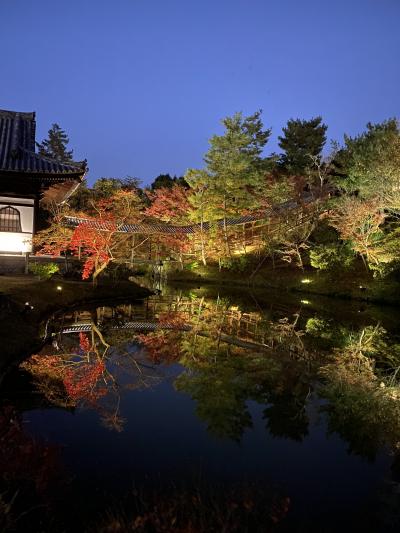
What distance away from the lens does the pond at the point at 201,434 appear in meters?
4.04

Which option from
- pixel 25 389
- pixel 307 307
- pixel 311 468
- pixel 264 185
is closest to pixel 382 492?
pixel 311 468

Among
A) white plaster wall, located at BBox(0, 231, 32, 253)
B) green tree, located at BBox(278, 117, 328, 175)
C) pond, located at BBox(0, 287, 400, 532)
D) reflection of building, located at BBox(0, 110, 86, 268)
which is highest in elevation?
green tree, located at BBox(278, 117, 328, 175)

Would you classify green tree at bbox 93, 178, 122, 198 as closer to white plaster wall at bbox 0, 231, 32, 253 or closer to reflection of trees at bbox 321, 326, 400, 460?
white plaster wall at bbox 0, 231, 32, 253

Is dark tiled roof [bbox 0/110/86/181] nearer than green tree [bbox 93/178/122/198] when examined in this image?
Yes

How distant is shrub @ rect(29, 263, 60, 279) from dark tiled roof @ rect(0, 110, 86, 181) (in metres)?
4.34

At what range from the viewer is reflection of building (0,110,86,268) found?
56.8 feet

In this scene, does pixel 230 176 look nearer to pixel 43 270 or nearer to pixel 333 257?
pixel 333 257

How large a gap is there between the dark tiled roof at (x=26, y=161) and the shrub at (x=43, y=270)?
434 cm

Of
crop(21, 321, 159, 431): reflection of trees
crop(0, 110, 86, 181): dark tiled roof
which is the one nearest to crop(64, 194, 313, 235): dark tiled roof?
crop(0, 110, 86, 181): dark tiled roof

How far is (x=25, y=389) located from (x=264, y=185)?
32966 millimetres

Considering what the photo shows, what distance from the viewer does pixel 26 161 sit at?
17812 mm

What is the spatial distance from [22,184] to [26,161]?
1085 millimetres

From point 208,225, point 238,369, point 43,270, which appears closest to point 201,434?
point 238,369

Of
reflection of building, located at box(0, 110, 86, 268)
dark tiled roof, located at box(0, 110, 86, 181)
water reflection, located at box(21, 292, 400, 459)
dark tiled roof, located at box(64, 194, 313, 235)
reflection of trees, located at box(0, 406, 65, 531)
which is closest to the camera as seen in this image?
reflection of trees, located at box(0, 406, 65, 531)
